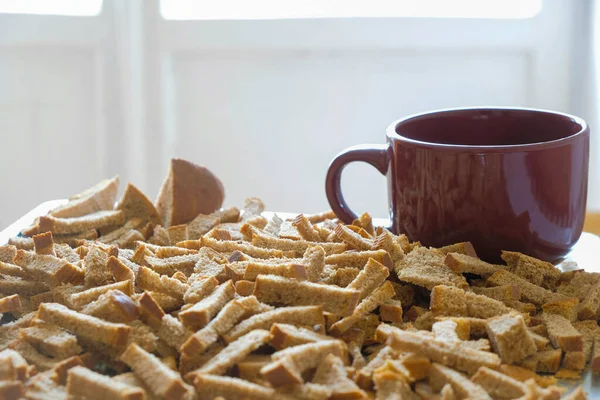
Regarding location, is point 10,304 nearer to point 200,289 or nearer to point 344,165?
point 200,289

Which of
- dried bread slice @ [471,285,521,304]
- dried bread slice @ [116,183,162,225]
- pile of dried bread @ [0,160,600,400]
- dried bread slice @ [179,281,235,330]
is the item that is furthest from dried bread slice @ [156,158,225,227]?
dried bread slice @ [471,285,521,304]

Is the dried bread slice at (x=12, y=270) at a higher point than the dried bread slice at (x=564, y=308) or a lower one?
higher

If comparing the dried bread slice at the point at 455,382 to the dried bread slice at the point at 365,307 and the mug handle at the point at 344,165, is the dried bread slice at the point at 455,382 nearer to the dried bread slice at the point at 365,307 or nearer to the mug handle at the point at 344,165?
the dried bread slice at the point at 365,307

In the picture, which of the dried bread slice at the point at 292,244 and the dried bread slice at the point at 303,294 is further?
the dried bread slice at the point at 292,244

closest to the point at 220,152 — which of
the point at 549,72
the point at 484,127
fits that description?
the point at 549,72

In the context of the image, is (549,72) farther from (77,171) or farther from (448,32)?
(77,171)

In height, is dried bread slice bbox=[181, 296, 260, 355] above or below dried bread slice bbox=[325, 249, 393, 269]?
below

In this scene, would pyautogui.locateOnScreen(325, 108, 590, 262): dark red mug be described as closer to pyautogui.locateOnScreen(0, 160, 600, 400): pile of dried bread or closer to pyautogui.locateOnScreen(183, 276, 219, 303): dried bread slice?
pyautogui.locateOnScreen(0, 160, 600, 400): pile of dried bread

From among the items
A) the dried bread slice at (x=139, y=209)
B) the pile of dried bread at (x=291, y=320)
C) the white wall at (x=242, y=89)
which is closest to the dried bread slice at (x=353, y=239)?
the pile of dried bread at (x=291, y=320)
